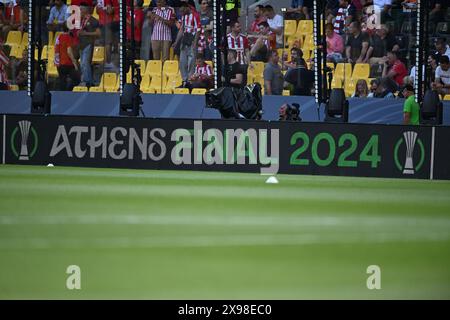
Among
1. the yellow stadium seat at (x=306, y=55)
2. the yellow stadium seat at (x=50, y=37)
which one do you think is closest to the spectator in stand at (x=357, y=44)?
the yellow stadium seat at (x=306, y=55)


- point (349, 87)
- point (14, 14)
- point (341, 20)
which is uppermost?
point (14, 14)

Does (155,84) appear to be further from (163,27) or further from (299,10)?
(299,10)

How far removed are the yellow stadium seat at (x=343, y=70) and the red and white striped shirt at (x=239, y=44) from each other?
185cm

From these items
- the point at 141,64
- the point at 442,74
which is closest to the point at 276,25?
the point at 141,64

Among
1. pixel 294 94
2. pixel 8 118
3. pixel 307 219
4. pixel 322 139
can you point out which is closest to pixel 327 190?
pixel 322 139

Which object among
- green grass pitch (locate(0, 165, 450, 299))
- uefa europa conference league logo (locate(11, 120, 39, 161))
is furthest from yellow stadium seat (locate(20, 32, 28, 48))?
green grass pitch (locate(0, 165, 450, 299))

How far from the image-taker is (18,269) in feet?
31.9

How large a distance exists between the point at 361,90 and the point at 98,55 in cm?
539

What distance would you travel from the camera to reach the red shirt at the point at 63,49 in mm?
22469

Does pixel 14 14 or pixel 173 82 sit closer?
pixel 173 82

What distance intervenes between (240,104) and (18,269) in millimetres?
11572

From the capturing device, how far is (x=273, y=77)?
2194 centimetres

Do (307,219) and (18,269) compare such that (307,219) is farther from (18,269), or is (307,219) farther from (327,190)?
(18,269)

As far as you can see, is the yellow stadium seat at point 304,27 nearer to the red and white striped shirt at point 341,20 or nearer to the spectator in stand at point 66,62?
the red and white striped shirt at point 341,20
